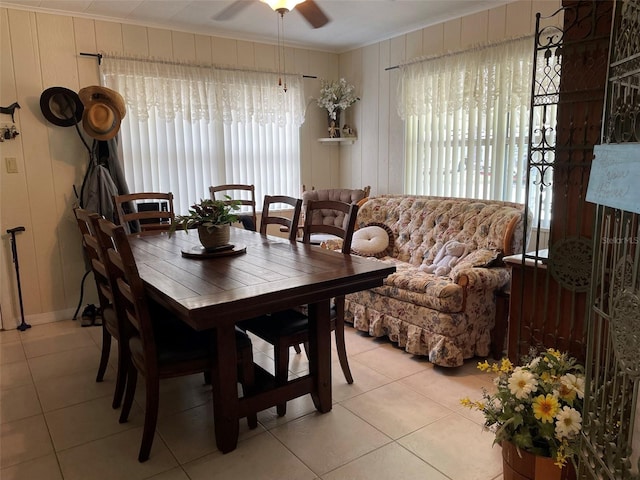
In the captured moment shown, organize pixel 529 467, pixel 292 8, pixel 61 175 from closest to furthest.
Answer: pixel 529 467 → pixel 292 8 → pixel 61 175

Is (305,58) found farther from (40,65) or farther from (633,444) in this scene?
(633,444)

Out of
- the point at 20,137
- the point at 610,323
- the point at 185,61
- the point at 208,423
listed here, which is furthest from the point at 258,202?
the point at 610,323

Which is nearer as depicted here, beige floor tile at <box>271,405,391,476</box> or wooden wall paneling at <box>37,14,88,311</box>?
beige floor tile at <box>271,405,391,476</box>

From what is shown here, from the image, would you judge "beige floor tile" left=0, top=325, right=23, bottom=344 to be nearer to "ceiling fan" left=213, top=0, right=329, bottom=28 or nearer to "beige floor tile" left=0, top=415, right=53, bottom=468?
"beige floor tile" left=0, top=415, right=53, bottom=468

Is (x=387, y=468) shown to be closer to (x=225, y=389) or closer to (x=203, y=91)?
(x=225, y=389)

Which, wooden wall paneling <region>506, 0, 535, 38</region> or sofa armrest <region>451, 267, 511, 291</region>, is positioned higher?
wooden wall paneling <region>506, 0, 535, 38</region>

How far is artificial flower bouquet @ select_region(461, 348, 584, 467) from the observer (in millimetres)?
1539

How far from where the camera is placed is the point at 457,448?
2.11m

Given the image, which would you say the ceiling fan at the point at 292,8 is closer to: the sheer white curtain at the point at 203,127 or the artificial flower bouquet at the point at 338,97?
the sheer white curtain at the point at 203,127

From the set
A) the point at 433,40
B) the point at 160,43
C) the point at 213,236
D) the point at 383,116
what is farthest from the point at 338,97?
the point at 213,236

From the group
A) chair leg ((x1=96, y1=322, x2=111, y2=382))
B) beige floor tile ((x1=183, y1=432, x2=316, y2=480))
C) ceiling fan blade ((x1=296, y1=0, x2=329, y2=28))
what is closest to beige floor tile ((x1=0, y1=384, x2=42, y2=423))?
chair leg ((x1=96, y1=322, x2=111, y2=382))

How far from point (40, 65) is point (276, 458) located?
3534 mm

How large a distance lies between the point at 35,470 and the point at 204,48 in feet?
12.2

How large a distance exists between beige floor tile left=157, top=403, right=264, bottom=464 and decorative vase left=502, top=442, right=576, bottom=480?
3.73ft
